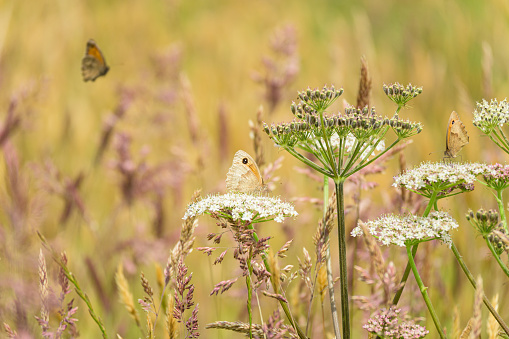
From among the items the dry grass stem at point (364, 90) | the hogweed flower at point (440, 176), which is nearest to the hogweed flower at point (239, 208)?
Answer: the hogweed flower at point (440, 176)

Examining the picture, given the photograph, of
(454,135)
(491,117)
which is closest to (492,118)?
(491,117)

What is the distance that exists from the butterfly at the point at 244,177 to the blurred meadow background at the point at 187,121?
402 mm

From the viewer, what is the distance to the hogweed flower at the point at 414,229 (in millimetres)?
1688

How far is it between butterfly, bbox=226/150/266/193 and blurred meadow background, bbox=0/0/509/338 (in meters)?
0.40

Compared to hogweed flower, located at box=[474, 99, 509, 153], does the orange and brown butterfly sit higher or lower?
higher

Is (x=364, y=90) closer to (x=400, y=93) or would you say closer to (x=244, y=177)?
(x=400, y=93)

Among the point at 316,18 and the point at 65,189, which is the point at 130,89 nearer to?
the point at 65,189

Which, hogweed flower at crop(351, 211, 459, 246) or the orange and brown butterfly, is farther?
the orange and brown butterfly

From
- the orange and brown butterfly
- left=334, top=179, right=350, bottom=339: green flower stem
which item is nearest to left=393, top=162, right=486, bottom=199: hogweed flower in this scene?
left=334, top=179, right=350, bottom=339: green flower stem

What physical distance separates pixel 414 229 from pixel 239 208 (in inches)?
23.7

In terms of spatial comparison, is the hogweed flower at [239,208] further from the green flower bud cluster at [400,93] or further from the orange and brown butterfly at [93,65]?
the orange and brown butterfly at [93,65]

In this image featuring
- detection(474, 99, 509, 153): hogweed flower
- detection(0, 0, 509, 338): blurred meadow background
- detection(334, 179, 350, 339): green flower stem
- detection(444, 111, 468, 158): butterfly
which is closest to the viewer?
detection(334, 179, 350, 339): green flower stem

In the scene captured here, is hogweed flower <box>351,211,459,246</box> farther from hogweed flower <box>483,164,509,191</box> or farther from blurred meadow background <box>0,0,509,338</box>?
blurred meadow background <box>0,0,509,338</box>

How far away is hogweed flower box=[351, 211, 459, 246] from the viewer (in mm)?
1688
